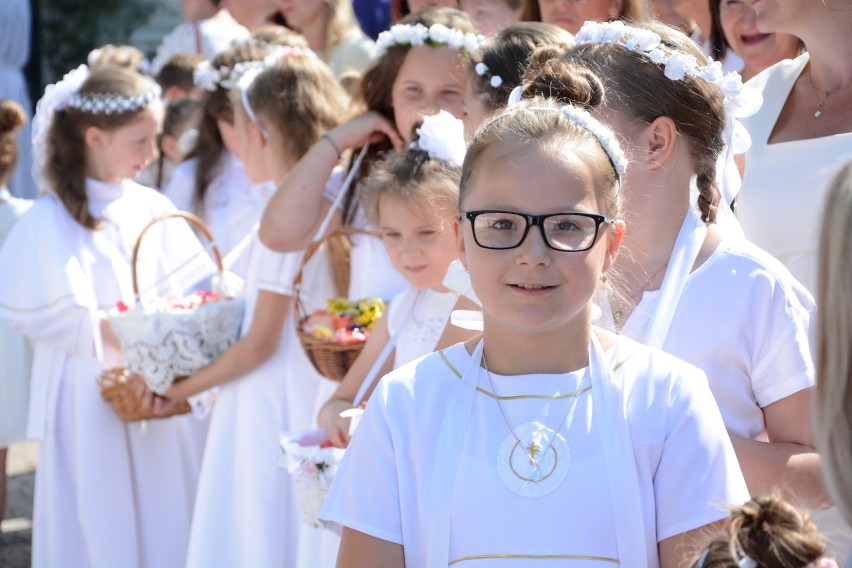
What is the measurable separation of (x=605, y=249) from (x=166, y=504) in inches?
134

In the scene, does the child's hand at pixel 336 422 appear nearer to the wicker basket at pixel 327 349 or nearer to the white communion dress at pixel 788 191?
the wicker basket at pixel 327 349

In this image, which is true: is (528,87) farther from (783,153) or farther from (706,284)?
(783,153)

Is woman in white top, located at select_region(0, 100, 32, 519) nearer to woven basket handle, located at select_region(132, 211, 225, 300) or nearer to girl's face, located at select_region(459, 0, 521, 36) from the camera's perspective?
woven basket handle, located at select_region(132, 211, 225, 300)

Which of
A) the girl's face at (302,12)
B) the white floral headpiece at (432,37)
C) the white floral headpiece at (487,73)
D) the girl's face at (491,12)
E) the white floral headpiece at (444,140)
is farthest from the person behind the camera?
the girl's face at (302,12)

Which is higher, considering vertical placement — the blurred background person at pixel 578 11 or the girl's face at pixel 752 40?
the blurred background person at pixel 578 11

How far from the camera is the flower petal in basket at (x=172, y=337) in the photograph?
166 inches

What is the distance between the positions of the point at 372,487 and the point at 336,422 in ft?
4.02

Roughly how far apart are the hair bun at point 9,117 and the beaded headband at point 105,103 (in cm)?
139

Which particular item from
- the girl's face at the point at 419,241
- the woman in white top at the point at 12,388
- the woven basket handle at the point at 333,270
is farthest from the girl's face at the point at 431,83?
the woman in white top at the point at 12,388

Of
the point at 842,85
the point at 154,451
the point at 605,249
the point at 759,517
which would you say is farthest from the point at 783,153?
the point at 154,451

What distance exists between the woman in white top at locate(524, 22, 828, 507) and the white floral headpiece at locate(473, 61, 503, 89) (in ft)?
1.78

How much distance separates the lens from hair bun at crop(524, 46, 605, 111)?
2.37m

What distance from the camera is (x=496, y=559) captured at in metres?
1.98

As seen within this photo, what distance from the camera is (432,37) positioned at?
13.0 feet
